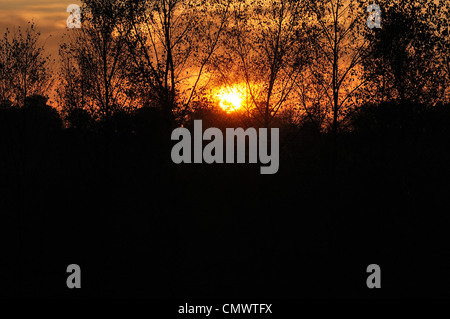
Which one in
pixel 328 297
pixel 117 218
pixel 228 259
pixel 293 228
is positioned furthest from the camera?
pixel 117 218

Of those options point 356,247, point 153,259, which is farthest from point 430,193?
point 153,259

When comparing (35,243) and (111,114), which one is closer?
(111,114)

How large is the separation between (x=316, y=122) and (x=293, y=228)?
10275 millimetres

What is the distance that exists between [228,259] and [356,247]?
897cm

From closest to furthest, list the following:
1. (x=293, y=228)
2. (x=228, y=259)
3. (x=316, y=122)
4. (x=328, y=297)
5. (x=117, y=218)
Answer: (x=328, y=297) < (x=316, y=122) < (x=228, y=259) < (x=293, y=228) < (x=117, y=218)

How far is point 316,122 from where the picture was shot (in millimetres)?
37625

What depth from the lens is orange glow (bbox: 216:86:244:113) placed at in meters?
37.9

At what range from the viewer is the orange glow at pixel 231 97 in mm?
37938

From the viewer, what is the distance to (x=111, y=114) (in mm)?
38531

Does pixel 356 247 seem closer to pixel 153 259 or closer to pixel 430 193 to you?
pixel 430 193

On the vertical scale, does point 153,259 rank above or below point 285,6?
below

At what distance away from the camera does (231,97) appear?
3831cm

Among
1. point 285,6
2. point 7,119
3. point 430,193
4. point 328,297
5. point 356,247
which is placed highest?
point 285,6

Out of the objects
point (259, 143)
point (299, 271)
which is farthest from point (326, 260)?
point (259, 143)
